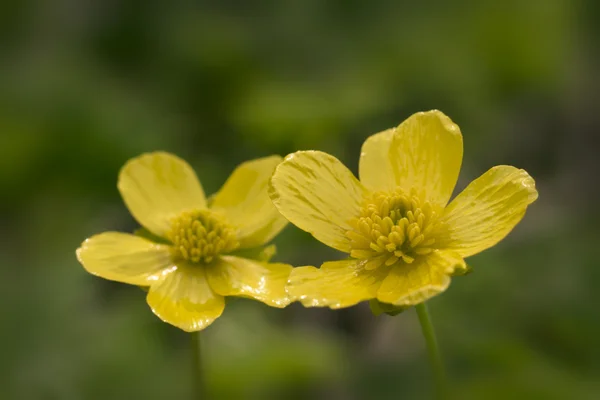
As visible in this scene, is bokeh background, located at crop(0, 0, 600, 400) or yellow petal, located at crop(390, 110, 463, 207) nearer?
yellow petal, located at crop(390, 110, 463, 207)

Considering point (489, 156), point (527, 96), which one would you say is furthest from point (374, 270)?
point (527, 96)

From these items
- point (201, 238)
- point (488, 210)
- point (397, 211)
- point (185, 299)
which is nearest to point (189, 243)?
point (201, 238)

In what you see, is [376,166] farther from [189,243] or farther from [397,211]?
[189,243]

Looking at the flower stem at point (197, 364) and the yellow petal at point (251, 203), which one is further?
the yellow petal at point (251, 203)

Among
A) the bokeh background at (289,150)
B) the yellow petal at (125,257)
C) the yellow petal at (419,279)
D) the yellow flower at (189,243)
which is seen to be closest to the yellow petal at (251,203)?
the yellow flower at (189,243)

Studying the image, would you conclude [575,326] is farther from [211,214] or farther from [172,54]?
[172,54]

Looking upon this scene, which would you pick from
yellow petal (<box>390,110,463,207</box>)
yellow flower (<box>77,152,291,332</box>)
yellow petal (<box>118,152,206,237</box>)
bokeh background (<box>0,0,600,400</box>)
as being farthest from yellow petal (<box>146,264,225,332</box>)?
bokeh background (<box>0,0,600,400</box>)

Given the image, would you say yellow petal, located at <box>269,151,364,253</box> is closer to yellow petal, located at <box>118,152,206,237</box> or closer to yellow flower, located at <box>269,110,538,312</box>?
yellow flower, located at <box>269,110,538,312</box>

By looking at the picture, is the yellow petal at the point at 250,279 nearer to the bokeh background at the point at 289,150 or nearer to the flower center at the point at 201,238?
the flower center at the point at 201,238
